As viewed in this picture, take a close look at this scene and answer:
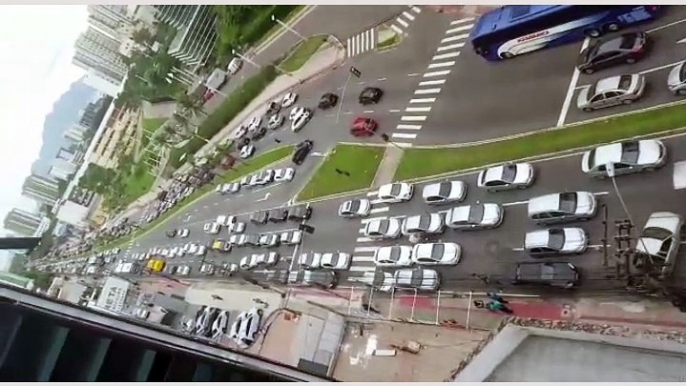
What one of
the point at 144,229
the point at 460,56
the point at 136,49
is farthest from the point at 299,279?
the point at 136,49

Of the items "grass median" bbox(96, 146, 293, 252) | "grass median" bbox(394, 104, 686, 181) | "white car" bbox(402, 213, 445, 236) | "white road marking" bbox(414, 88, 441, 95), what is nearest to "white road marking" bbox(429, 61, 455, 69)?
A: "white road marking" bbox(414, 88, 441, 95)

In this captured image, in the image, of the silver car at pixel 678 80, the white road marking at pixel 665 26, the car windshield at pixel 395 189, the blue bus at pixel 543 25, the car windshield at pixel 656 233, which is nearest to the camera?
the car windshield at pixel 656 233

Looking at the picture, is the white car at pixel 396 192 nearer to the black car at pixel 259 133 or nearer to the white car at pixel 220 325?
the white car at pixel 220 325

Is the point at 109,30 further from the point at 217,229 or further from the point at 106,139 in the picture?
the point at 217,229

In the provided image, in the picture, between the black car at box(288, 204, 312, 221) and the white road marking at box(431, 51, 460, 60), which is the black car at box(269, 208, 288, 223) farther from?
the white road marking at box(431, 51, 460, 60)

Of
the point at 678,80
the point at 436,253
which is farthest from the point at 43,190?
the point at 678,80

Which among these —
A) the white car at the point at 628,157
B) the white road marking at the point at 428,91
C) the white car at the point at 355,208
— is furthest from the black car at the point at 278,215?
the white car at the point at 628,157
